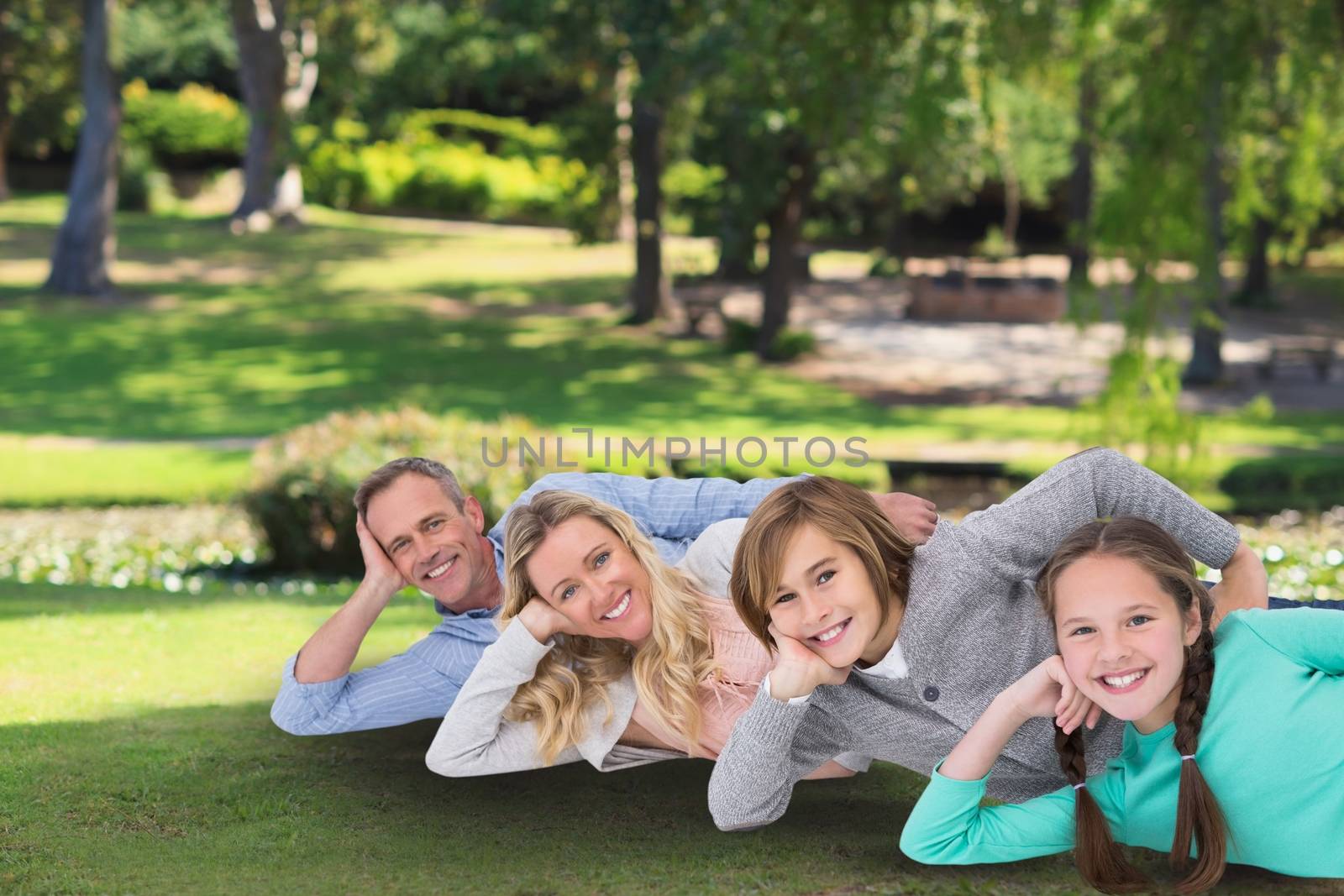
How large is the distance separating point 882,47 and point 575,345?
38.3ft

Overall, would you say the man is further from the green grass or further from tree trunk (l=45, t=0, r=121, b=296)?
tree trunk (l=45, t=0, r=121, b=296)

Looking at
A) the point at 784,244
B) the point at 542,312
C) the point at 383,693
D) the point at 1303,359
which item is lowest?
the point at 1303,359

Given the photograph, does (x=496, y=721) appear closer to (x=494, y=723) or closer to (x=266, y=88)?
(x=494, y=723)

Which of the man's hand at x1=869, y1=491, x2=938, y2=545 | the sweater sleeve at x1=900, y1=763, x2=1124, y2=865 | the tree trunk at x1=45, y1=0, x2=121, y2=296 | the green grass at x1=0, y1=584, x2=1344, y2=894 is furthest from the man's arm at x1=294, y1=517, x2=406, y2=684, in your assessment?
the tree trunk at x1=45, y1=0, x2=121, y2=296

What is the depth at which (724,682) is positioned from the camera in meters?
3.69

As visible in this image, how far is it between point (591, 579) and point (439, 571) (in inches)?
31.5

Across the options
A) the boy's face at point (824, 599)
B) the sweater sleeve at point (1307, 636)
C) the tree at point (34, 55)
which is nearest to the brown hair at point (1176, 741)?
the sweater sleeve at point (1307, 636)

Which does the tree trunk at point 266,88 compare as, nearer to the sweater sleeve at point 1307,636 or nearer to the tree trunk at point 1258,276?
the tree trunk at point 1258,276

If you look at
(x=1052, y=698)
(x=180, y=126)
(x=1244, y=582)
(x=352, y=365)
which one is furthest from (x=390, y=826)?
(x=180, y=126)

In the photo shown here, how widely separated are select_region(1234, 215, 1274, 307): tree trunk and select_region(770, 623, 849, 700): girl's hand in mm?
29549

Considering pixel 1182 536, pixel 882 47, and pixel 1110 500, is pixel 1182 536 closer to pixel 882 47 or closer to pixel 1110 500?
pixel 1110 500

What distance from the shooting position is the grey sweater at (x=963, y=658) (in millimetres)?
3311

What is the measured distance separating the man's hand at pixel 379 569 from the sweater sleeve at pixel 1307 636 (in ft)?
7.22

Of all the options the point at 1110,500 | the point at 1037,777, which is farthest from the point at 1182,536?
the point at 1037,777
